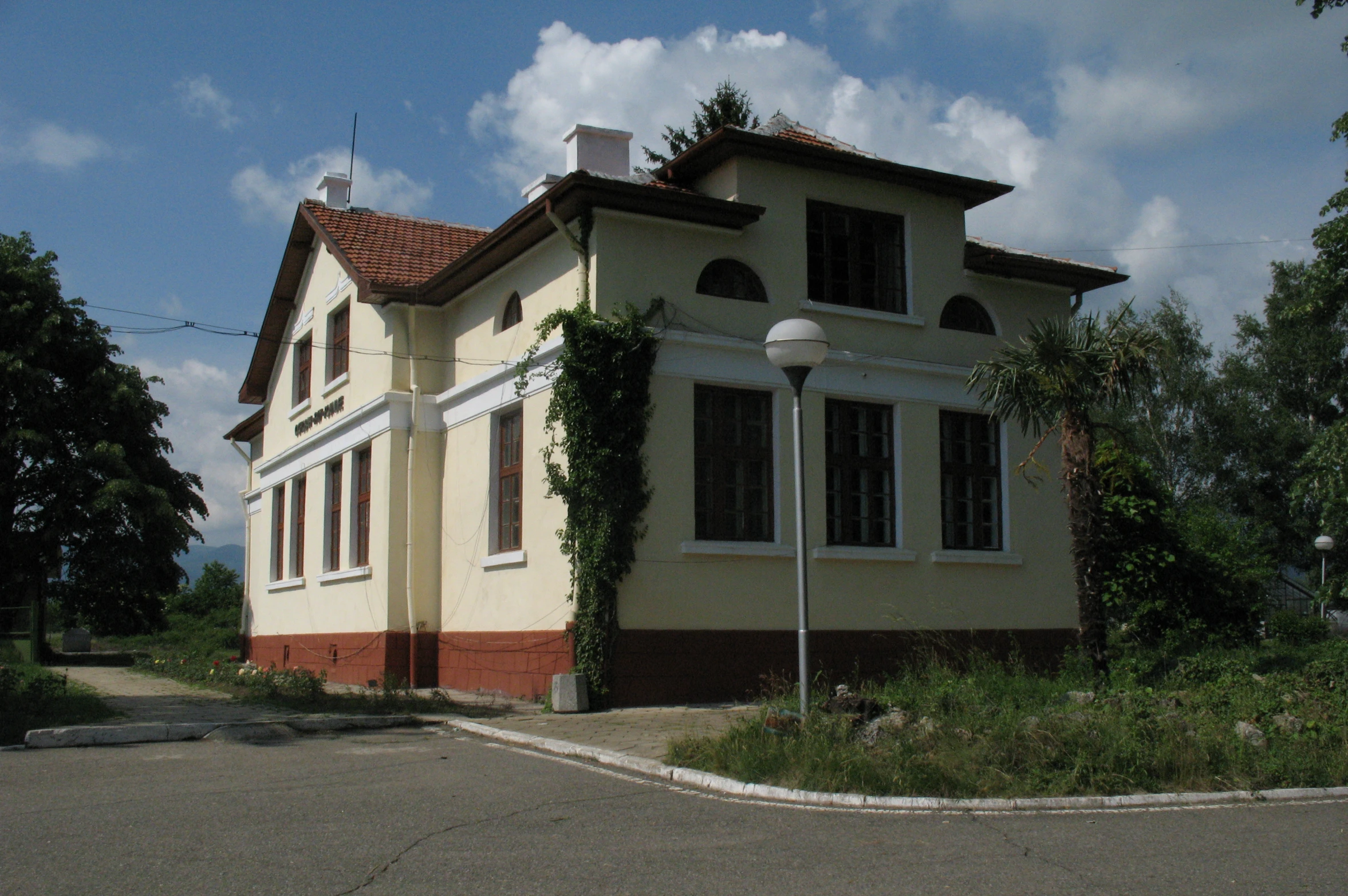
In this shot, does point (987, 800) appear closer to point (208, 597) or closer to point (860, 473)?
point (860, 473)

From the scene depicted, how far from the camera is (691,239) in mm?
15117

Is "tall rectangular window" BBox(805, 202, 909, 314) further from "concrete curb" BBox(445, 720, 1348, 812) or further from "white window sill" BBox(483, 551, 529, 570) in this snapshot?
"concrete curb" BBox(445, 720, 1348, 812)

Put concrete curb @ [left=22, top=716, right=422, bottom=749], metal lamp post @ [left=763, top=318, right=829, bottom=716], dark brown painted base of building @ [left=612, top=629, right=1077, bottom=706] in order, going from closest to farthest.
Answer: metal lamp post @ [left=763, top=318, right=829, bottom=716] → concrete curb @ [left=22, top=716, right=422, bottom=749] → dark brown painted base of building @ [left=612, top=629, right=1077, bottom=706]

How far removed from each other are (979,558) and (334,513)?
36.7 feet

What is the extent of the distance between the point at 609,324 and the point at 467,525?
467 centimetres

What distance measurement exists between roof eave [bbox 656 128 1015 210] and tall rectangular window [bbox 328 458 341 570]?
8.65 meters

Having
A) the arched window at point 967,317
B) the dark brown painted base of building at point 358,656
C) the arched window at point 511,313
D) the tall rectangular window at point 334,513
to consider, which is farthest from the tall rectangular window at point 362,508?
the arched window at point 967,317

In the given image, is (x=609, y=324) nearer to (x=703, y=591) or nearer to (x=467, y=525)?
(x=703, y=591)

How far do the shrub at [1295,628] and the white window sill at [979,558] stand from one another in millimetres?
12936

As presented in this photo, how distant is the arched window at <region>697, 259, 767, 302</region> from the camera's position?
15344 mm

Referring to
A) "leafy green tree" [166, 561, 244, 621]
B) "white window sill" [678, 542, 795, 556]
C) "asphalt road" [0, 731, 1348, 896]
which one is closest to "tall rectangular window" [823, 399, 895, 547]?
"white window sill" [678, 542, 795, 556]

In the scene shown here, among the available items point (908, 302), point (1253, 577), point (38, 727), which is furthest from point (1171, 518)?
point (38, 727)

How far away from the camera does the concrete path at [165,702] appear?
13.0 metres

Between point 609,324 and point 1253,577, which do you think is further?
point 1253,577
